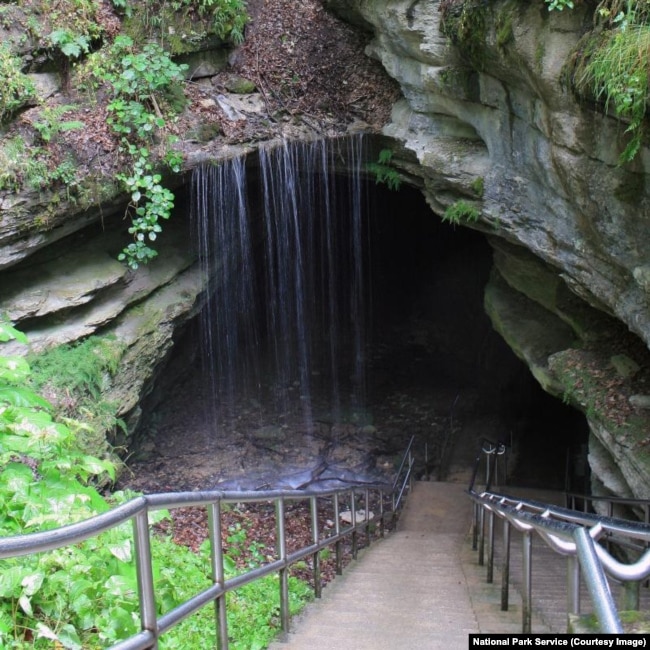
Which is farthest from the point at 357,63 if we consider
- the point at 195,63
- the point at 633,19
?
the point at 633,19

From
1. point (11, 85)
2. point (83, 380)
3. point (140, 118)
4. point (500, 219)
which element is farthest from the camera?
point (140, 118)

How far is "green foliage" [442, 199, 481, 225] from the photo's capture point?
8.27 meters

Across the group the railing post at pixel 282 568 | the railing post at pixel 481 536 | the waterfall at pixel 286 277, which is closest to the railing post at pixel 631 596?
the railing post at pixel 282 568

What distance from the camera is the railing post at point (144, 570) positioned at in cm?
190

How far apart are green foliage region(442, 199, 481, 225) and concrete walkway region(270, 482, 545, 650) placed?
4.14 m

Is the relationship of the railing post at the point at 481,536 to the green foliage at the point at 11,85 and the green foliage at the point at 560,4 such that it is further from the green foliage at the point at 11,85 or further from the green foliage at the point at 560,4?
the green foliage at the point at 11,85

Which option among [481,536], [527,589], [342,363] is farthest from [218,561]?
[342,363]

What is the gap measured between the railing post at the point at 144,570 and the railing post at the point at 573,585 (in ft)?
4.44

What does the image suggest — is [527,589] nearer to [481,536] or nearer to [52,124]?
[481,536]

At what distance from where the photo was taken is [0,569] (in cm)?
215

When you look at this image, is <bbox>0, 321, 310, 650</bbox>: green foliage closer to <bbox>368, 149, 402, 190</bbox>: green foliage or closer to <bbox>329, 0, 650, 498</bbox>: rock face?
<bbox>329, 0, 650, 498</bbox>: rock face

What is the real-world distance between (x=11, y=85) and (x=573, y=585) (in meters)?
8.31

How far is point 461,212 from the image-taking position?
8367mm

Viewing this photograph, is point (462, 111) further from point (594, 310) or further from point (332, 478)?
point (332, 478)
